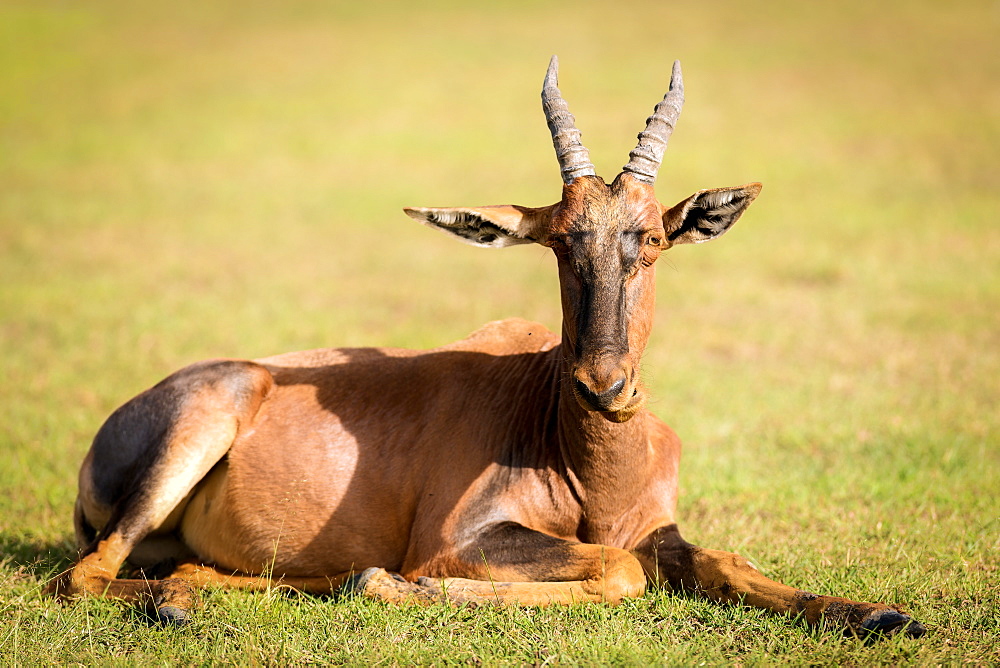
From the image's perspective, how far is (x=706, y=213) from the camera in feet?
21.1

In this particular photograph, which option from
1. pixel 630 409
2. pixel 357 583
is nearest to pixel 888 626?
pixel 630 409

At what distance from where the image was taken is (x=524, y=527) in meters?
6.37

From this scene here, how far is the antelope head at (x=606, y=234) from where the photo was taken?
5.73 meters

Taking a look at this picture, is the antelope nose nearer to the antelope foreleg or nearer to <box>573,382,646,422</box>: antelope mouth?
<box>573,382,646,422</box>: antelope mouth

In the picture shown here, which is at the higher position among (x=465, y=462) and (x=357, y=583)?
(x=465, y=462)

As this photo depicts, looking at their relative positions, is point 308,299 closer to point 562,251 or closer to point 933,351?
point 933,351

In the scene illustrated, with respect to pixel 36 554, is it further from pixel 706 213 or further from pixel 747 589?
pixel 706 213

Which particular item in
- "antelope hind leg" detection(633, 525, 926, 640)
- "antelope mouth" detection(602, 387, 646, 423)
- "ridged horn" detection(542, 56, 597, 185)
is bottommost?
"antelope hind leg" detection(633, 525, 926, 640)

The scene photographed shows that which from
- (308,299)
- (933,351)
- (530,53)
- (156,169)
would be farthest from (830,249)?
(530,53)

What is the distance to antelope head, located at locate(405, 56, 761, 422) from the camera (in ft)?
18.8

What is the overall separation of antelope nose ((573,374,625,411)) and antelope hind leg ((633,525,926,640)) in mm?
1262

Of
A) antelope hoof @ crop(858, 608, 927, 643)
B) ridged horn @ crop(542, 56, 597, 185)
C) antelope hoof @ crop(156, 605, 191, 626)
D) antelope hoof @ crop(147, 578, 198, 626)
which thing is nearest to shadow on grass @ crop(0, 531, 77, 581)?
antelope hoof @ crop(147, 578, 198, 626)

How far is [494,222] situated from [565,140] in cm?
66

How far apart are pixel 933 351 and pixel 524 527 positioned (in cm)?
826
